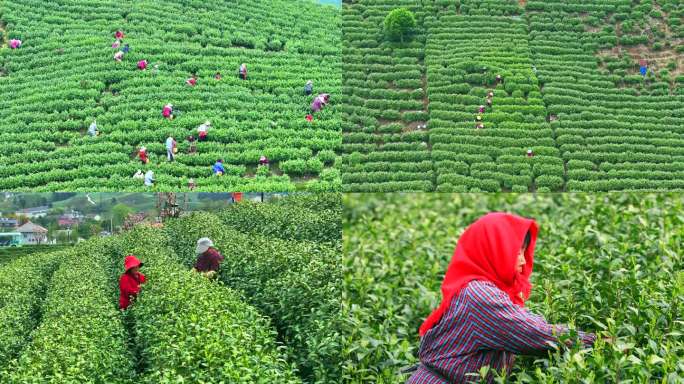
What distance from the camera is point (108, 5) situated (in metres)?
17.4

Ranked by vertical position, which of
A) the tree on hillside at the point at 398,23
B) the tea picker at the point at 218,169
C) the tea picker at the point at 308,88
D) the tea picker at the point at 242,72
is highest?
the tree on hillside at the point at 398,23

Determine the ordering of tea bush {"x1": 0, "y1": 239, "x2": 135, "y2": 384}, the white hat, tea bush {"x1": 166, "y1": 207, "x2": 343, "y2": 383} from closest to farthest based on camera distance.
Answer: tea bush {"x1": 0, "y1": 239, "x2": 135, "y2": 384} < tea bush {"x1": 166, "y1": 207, "x2": 343, "y2": 383} < the white hat

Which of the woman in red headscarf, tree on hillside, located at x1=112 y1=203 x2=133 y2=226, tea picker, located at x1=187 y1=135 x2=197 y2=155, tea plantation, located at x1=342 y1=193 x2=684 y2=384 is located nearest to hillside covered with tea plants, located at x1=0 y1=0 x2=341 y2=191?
tea picker, located at x1=187 y1=135 x2=197 y2=155

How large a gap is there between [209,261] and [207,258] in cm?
5

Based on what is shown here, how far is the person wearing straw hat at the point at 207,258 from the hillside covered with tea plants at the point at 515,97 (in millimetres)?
4899

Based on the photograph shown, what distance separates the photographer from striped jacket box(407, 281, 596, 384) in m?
3.46

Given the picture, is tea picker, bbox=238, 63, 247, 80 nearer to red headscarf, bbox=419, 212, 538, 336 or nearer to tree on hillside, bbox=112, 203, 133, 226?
tree on hillside, bbox=112, 203, 133, 226

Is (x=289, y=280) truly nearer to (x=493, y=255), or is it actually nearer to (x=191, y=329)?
(x=191, y=329)

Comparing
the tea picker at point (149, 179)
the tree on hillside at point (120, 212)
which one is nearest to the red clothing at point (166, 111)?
the tea picker at point (149, 179)

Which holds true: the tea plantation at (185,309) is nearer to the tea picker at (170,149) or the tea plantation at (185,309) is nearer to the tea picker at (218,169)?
the tea picker at (218,169)

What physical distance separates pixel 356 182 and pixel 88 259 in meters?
6.32

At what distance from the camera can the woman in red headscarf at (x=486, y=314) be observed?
11.4ft

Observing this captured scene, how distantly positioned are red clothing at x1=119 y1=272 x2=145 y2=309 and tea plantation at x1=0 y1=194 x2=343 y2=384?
0.39 ft

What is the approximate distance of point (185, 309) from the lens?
5.61 metres
